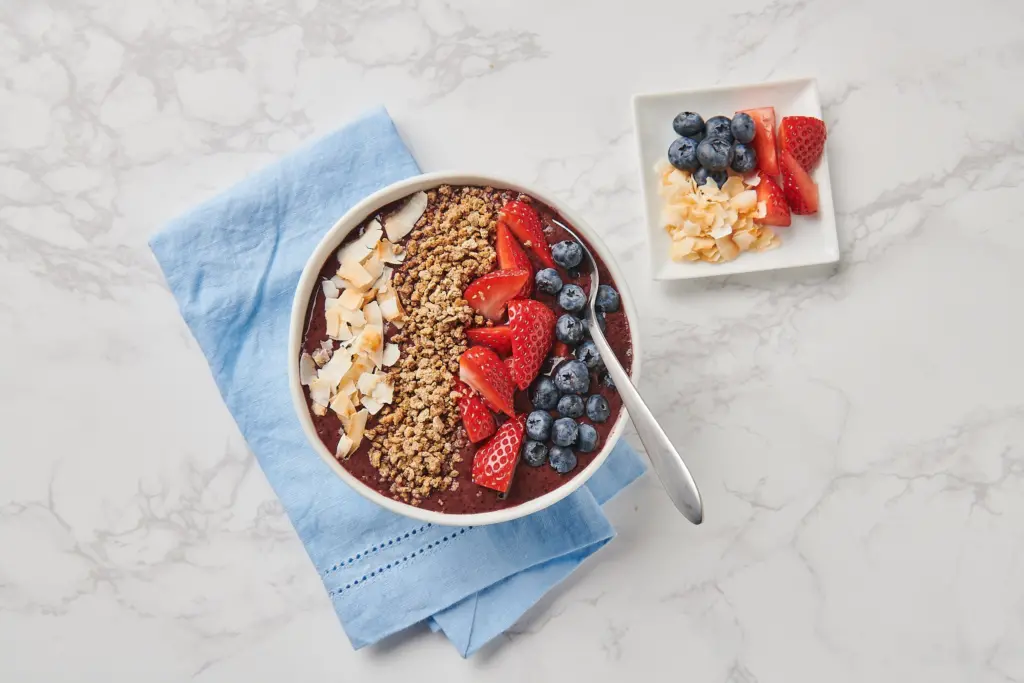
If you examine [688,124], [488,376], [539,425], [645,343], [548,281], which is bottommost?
[645,343]

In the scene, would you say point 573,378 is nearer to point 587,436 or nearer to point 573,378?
point 573,378

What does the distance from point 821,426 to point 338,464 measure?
1.07 meters

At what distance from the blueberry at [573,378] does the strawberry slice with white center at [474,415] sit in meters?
0.14

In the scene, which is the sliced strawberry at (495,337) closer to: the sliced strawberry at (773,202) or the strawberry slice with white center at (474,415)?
the strawberry slice with white center at (474,415)

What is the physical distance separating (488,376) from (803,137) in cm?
86

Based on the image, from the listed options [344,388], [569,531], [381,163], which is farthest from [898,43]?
[344,388]

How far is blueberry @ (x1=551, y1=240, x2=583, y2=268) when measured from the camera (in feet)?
4.84

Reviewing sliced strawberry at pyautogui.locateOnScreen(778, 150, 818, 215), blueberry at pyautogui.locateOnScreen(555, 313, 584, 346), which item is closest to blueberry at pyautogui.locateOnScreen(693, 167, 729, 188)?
sliced strawberry at pyautogui.locateOnScreen(778, 150, 818, 215)

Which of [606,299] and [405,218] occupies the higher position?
[405,218]

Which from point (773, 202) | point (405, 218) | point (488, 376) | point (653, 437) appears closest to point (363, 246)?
point (405, 218)

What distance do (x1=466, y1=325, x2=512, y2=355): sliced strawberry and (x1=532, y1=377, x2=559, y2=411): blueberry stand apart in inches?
3.2

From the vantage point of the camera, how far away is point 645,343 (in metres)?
1.83

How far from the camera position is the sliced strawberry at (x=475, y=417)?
1.47m

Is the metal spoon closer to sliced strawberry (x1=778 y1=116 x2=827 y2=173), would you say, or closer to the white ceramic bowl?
the white ceramic bowl
